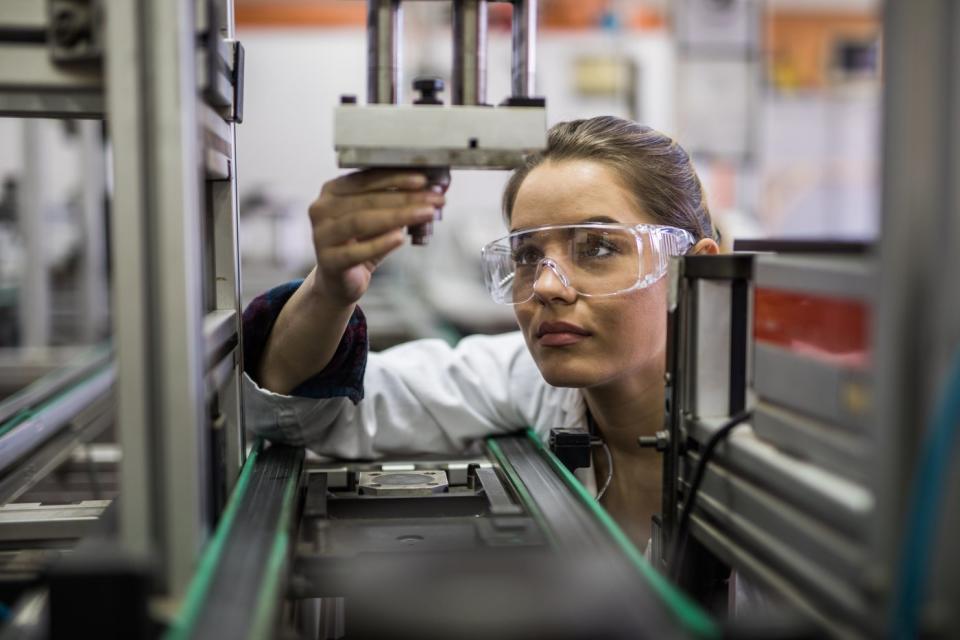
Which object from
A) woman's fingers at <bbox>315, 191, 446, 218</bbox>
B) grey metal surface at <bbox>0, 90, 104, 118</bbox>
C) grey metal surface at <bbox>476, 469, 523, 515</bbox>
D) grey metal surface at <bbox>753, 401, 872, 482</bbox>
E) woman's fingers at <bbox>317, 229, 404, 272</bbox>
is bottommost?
grey metal surface at <bbox>476, 469, 523, 515</bbox>

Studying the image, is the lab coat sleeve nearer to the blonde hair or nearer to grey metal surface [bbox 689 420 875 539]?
the blonde hair

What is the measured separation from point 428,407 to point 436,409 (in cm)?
2

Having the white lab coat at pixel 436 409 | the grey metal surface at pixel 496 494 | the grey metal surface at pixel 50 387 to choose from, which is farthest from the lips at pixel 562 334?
the grey metal surface at pixel 50 387

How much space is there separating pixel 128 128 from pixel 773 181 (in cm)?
676

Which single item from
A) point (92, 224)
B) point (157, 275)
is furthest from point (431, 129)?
point (92, 224)

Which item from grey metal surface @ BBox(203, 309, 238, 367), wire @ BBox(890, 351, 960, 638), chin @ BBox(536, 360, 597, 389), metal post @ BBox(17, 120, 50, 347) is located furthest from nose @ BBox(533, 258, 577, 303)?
metal post @ BBox(17, 120, 50, 347)

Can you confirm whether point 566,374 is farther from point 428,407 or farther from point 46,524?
point 46,524

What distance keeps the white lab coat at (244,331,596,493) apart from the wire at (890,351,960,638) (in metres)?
0.84

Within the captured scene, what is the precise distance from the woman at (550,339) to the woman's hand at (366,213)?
95 millimetres

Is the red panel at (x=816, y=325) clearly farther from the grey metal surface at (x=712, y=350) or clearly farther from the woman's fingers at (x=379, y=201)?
the woman's fingers at (x=379, y=201)

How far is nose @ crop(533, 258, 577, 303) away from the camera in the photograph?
1.29 meters

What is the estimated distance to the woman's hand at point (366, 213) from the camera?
3.01 feet

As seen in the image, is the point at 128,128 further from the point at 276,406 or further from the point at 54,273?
the point at 54,273

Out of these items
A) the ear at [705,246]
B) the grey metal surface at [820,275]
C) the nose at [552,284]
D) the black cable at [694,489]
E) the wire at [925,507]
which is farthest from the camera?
the ear at [705,246]
